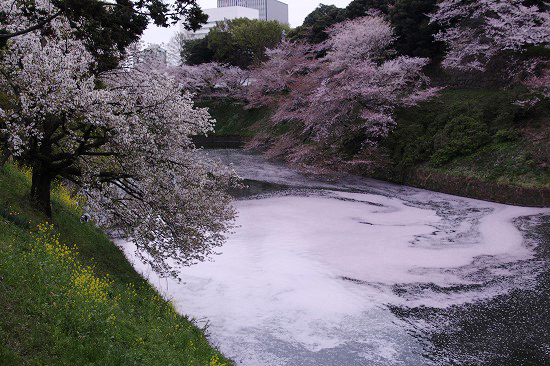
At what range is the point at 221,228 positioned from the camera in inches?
456

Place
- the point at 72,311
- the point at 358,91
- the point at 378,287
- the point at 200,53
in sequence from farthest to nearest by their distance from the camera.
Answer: the point at 200,53, the point at 358,91, the point at 378,287, the point at 72,311

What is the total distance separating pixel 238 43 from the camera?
54.2 meters

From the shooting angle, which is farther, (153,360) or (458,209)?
(458,209)

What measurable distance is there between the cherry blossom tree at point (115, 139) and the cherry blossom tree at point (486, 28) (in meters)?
19.1

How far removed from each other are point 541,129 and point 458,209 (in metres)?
6.03

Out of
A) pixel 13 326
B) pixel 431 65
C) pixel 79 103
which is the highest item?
pixel 431 65

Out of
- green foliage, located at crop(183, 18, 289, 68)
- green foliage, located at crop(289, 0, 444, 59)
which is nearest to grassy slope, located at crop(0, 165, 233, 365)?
green foliage, located at crop(289, 0, 444, 59)

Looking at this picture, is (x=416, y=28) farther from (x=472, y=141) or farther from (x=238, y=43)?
(x=238, y=43)

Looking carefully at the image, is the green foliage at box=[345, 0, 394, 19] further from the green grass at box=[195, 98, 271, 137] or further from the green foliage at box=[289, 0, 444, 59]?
the green grass at box=[195, 98, 271, 137]

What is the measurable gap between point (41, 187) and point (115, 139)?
2880 mm

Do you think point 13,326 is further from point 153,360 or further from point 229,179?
point 229,179

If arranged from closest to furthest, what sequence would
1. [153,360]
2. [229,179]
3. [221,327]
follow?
[153,360]
[221,327]
[229,179]

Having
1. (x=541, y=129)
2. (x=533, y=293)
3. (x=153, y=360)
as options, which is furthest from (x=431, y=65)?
(x=153, y=360)

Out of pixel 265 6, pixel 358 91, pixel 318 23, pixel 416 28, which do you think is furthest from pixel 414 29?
pixel 265 6
